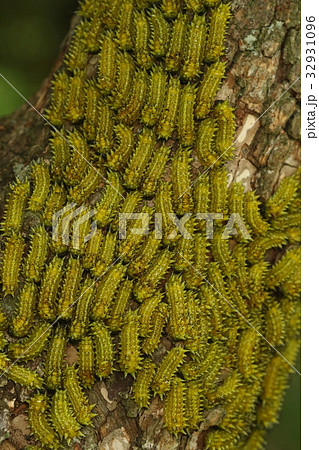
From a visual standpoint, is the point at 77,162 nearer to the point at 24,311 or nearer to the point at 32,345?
the point at 24,311

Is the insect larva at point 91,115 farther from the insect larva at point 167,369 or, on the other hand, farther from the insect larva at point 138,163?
the insect larva at point 167,369

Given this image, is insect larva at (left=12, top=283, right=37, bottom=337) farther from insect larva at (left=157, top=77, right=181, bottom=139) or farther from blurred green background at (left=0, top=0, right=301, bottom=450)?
blurred green background at (left=0, top=0, right=301, bottom=450)

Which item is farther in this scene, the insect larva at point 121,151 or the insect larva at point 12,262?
the insect larva at point 121,151

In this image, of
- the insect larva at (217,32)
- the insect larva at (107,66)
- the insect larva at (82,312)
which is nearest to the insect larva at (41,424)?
the insect larva at (82,312)

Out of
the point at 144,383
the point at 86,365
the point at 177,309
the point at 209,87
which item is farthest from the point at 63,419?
the point at 209,87

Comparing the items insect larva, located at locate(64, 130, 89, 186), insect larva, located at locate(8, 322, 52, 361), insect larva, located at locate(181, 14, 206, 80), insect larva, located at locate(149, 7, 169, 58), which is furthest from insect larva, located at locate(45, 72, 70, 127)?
insect larva, located at locate(8, 322, 52, 361)
